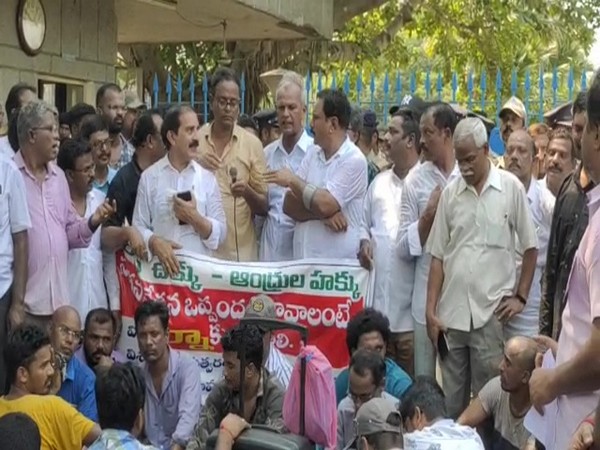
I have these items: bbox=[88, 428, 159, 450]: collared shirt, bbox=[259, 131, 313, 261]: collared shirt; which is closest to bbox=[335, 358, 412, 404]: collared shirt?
bbox=[259, 131, 313, 261]: collared shirt

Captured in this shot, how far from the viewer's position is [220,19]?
522 inches

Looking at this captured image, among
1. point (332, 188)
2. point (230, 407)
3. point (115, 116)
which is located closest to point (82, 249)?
point (332, 188)

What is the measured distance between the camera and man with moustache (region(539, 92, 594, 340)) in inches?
188

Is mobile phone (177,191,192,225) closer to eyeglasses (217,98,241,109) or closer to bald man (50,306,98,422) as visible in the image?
eyeglasses (217,98,241,109)

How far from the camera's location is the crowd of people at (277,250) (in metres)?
5.12

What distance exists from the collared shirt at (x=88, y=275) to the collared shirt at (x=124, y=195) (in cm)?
12

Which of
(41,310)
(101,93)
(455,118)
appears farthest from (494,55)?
(41,310)

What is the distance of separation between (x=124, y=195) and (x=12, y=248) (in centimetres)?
92

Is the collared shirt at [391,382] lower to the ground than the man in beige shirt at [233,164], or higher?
lower

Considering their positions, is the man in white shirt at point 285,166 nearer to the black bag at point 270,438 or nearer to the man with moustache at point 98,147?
the man with moustache at point 98,147

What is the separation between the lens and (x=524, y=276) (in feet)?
19.9

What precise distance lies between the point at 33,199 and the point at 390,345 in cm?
233

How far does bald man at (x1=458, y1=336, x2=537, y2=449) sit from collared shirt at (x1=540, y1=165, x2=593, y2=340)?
0.21 meters

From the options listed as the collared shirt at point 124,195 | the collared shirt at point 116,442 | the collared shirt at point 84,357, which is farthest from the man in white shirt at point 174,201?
the collared shirt at point 116,442
